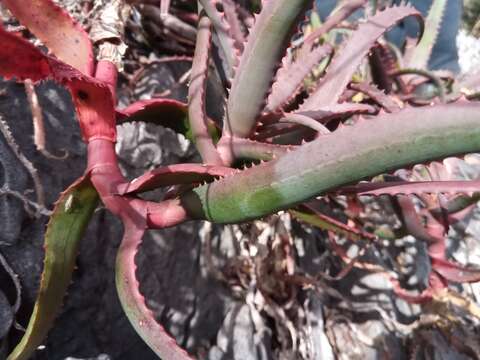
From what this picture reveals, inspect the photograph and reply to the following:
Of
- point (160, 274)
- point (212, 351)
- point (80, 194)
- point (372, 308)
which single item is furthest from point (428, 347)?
point (80, 194)

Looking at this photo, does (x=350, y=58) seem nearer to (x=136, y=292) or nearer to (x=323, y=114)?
(x=323, y=114)

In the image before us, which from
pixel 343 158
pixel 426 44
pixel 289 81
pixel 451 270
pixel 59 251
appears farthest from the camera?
pixel 426 44

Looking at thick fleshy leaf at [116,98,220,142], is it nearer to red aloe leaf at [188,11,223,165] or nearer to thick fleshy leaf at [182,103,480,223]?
red aloe leaf at [188,11,223,165]

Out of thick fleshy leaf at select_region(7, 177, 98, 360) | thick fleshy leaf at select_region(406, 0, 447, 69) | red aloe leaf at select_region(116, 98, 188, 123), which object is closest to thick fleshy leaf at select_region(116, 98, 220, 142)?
red aloe leaf at select_region(116, 98, 188, 123)

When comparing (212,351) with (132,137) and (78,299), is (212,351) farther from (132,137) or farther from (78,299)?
(132,137)

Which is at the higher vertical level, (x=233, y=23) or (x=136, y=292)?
(x=233, y=23)

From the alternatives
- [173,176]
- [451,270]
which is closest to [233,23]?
[173,176]
